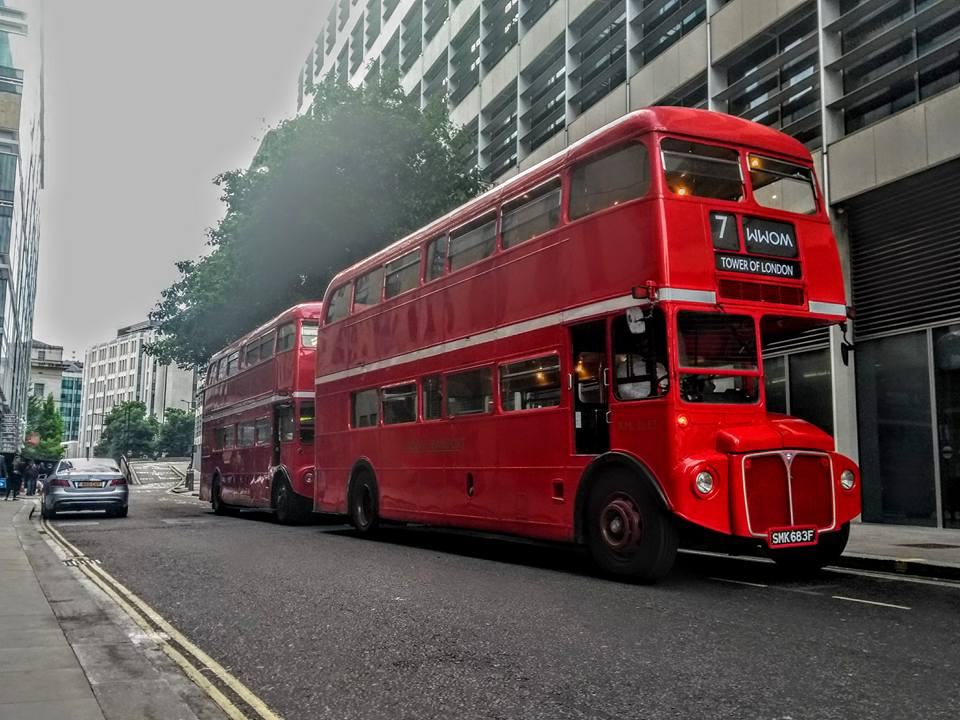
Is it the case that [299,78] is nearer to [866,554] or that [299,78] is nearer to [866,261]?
[866,261]

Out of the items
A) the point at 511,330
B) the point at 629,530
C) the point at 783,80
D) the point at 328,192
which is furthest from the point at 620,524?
the point at 328,192

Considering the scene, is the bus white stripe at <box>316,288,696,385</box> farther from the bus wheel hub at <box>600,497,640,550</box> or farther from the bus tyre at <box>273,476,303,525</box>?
the bus tyre at <box>273,476,303,525</box>

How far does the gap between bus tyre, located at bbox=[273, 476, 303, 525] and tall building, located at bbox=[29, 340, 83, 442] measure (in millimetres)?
126024

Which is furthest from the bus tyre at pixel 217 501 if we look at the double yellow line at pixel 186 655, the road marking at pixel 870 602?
the road marking at pixel 870 602

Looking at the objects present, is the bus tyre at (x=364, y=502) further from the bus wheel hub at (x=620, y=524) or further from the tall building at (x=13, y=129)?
the tall building at (x=13, y=129)

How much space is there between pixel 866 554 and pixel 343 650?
637cm

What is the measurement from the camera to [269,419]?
18078 millimetres

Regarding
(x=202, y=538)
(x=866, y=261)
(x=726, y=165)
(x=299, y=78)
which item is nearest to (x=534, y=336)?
(x=726, y=165)

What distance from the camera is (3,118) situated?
44.6 meters

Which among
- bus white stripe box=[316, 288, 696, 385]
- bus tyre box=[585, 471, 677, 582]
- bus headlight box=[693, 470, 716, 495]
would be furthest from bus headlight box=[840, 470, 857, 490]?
bus white stripe box=[316, 288, 696, 385]

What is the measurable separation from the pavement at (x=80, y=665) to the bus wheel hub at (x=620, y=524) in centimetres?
411

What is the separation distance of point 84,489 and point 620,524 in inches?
580

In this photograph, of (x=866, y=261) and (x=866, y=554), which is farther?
(x=866, y=261)

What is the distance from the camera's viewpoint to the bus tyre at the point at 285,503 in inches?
667
